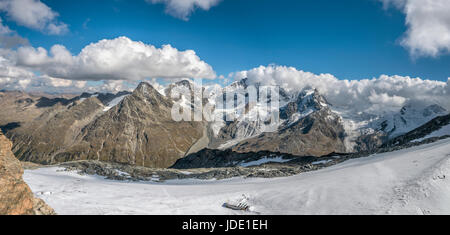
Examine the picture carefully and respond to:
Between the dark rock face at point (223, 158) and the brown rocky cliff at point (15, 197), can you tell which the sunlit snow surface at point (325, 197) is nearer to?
the brown rocky cliff at point (15, 197)

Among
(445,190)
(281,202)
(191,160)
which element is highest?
(445,190)

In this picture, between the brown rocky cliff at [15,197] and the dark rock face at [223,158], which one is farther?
the dark rock face at [223,158]

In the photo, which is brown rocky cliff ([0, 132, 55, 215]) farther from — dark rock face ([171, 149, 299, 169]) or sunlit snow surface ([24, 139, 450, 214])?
dark rock face ([171, 149, 299, 169])

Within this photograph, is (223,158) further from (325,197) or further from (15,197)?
(15,197)

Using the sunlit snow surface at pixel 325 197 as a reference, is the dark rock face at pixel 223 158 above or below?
below

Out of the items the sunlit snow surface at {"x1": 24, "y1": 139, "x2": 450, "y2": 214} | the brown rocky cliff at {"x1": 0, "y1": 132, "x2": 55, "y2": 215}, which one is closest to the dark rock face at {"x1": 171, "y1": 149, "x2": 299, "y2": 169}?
the sunlit snow surface at {"x1": 24, "y1": 139, "x2": 450, "y2": 214}

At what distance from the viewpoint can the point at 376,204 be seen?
1570 centimetres

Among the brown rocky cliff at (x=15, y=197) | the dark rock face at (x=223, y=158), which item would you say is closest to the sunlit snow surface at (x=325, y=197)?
the brown rocky cliff at (x=15, y=197)

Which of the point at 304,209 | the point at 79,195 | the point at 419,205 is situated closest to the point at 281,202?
the point at 304,209
